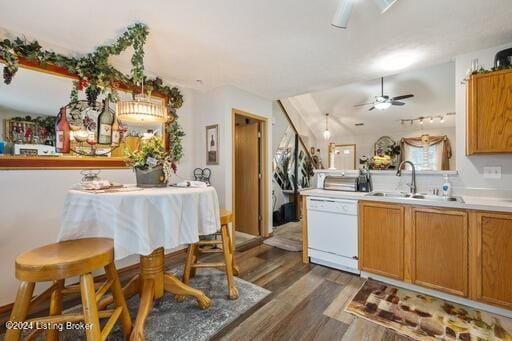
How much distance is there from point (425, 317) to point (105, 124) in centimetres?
345

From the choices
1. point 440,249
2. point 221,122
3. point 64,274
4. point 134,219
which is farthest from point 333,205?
point 64,274

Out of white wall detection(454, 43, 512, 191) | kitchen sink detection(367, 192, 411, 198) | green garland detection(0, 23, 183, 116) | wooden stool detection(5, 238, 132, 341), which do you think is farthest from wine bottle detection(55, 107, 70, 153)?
white wall detection(454, 43, 512, 191)

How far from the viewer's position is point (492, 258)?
5.89 ft

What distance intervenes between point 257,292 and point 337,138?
24.9 ft

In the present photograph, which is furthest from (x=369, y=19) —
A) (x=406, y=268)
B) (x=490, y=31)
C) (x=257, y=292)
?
(x=257, y=292)

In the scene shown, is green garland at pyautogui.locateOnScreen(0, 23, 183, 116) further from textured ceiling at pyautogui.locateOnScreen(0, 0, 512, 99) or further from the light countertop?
the light countertop

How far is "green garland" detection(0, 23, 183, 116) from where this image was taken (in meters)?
1.92

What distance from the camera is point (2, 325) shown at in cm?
175

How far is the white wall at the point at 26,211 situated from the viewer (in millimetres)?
1914

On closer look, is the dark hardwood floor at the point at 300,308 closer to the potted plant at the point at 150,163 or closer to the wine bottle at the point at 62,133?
the potted plant at the point at 150,163

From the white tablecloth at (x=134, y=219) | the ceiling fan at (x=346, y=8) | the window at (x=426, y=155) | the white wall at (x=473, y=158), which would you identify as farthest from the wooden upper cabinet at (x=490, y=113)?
the window at (x=426, y=155)

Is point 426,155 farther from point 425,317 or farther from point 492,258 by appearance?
point 425,317

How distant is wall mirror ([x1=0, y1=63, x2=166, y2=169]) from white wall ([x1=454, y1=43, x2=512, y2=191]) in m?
3.69

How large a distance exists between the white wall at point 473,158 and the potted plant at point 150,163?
2.96 metres
